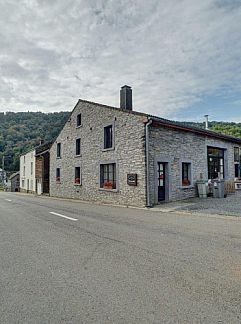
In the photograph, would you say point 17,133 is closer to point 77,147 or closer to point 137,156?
point 77,147

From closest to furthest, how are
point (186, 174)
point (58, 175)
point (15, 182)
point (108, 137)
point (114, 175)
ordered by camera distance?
point (186, 174) < point (114, 175) < point (108, 137) < point (58, 175) < point (15, 182)

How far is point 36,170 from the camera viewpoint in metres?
39.6

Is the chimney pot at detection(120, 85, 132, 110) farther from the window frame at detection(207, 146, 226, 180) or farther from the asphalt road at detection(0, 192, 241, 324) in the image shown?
the asphalt road at detection(0, 192, 241, 324)

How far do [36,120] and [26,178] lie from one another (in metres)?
40.1

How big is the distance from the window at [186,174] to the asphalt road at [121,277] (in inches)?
379

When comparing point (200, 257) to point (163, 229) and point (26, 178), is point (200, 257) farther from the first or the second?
point (26, 178)

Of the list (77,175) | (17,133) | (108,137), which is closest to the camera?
(108,137)

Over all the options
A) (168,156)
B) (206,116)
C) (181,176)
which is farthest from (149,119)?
(206,116)

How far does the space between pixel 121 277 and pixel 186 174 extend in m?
14.1

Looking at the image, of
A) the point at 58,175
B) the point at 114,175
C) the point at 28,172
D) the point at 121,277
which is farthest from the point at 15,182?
the point at 121,277

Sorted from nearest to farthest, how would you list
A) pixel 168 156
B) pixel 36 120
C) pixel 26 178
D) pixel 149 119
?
pixel 149 119, pixel 168 156, pixel 26 178, pixel 36 120

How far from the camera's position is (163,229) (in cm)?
812

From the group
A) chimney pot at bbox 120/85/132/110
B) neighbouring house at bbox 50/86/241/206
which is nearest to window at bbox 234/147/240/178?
neighbouring house at bbox 50/86/241/206

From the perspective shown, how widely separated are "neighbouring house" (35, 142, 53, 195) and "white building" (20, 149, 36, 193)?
3259 mm
